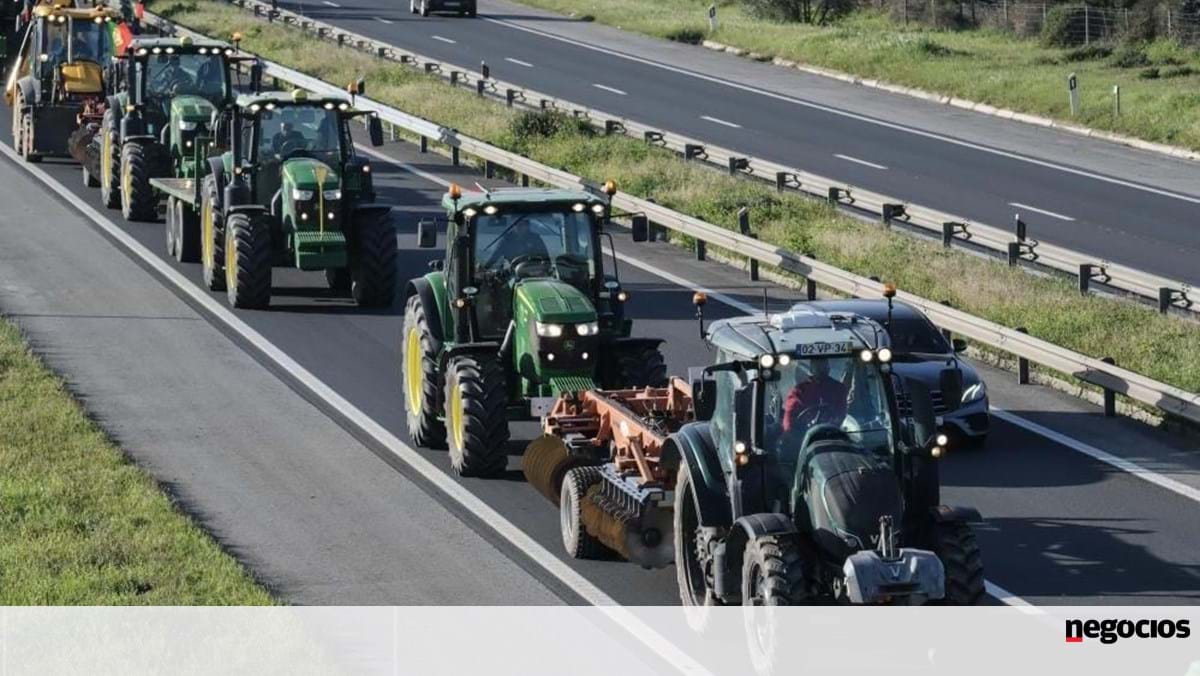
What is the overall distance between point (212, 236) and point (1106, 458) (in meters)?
12.5

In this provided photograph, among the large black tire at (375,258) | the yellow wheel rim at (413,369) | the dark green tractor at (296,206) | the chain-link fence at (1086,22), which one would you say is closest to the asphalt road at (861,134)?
the chain-link fence at (1086,22)

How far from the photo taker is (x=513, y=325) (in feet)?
63.9

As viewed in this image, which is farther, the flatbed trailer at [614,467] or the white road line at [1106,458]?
the white road line at [1106,458]

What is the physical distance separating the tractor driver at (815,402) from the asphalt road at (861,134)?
59.4ft

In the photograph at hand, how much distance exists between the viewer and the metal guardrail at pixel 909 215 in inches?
1064

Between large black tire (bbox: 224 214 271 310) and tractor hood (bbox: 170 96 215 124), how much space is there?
499 cm

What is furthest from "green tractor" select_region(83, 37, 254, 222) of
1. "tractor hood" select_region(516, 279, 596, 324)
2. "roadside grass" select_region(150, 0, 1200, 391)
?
"tractor hood" select_region(516, 279, 596, 324)

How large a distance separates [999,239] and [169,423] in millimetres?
13330

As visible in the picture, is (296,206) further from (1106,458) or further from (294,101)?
(1106,458)

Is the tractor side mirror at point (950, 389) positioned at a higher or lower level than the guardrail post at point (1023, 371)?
higher
